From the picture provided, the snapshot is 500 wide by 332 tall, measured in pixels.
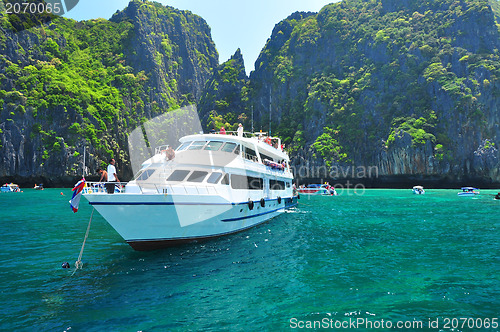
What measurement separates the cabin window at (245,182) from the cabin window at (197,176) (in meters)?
1.87

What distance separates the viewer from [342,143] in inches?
3595

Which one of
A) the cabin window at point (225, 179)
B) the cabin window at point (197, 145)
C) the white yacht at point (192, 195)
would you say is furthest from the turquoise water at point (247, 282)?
the cabin window at point (197, 145)

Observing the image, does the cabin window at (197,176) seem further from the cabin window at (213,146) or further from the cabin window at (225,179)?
the cabin window at (213,146)

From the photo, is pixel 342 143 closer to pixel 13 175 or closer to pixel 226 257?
pixel 226 257

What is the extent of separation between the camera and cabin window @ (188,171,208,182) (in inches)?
583

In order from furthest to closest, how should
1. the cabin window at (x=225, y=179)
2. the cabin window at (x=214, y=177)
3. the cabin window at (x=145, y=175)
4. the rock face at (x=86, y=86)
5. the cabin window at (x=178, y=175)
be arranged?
1. the rock face at (x=86, y=86)
2. the cabin window at (x=225, y=179)
3. the cabin window at (x=145, y=175)
4. the cabin window at (x=214, y=177)
5. the cabin window at (x=178, y=175)

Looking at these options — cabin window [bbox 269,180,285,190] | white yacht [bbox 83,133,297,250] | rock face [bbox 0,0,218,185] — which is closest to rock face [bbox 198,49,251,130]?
rock face [bbox 0,0,218,185]

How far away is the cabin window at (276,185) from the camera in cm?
2325

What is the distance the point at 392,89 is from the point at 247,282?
98674 millimetres

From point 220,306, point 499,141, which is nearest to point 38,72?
point 220,306

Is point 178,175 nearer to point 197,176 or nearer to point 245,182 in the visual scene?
point 197,176

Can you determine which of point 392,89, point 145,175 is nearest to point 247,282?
point 145,175

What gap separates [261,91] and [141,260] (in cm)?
11585

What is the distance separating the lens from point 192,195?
12.6 m
